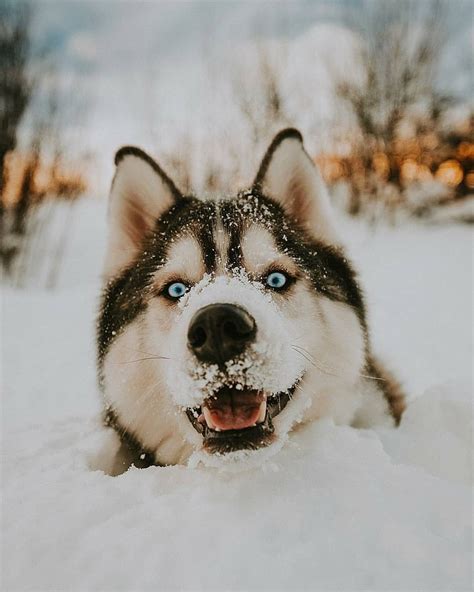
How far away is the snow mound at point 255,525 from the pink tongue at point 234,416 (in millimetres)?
168

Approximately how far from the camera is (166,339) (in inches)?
Answer: 76.0

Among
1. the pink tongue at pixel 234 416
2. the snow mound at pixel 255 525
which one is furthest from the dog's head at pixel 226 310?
the snow mound at pixel 255 525

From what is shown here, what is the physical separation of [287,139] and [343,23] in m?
17.3

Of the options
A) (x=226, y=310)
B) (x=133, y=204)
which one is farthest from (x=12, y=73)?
(x=226, y=310)

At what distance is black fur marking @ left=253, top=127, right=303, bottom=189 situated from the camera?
2.30 metres

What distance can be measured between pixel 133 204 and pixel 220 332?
4.43ft

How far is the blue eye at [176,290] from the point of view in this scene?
6.52 ft

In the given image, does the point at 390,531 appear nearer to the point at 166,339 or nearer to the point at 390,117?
the point at 166,339

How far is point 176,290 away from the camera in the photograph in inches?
78.6

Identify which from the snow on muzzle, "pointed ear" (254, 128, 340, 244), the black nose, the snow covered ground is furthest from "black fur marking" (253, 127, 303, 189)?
the snow covered ground

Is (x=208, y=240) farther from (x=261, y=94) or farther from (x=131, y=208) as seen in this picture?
(x=261, y=94)

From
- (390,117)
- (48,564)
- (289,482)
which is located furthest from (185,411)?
(390,117)

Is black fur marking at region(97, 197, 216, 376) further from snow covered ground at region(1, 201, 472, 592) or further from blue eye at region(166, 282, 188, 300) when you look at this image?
snow covered ground at region(1, 201, 472, 592)

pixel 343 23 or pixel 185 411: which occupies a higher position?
pixel 343 23
